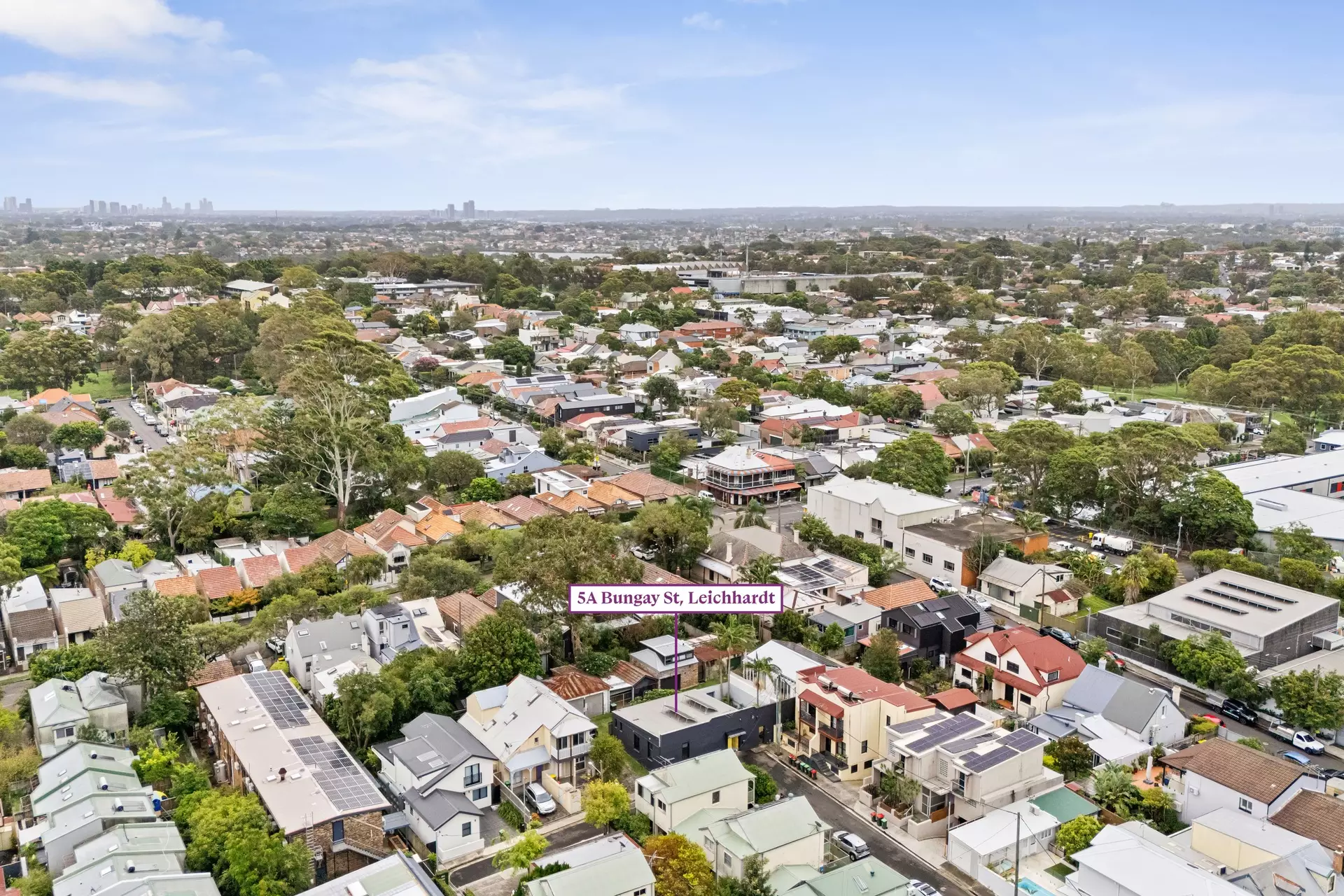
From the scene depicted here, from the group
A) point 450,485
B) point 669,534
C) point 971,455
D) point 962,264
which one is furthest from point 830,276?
point 669,534

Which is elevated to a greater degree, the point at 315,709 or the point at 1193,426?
the point at 1193,426

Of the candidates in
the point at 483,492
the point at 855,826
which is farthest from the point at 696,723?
the point at 483,492

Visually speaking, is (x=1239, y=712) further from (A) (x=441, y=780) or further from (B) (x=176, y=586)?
(B) (x=176, y=586)

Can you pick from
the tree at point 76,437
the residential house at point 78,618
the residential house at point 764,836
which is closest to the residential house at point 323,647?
the residential house at point 78,618

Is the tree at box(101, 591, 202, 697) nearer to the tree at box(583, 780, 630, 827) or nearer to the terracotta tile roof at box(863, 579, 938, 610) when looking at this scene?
the tree at box(583, 780, 630, 827)

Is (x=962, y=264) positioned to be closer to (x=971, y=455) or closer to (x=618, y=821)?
(x=971, y=455)

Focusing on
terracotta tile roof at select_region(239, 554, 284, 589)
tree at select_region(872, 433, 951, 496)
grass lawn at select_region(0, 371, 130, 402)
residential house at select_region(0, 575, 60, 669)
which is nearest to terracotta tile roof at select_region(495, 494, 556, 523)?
terracotta tile roof at select_region(239, 554, 284, 589)
